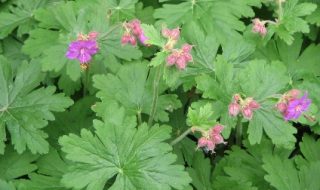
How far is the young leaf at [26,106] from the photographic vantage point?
2736mm

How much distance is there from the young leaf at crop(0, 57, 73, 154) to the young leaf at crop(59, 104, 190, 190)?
44 cm

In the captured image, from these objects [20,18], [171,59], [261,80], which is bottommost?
[261,80]

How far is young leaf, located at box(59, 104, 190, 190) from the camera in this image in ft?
7.66

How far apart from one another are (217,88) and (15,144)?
1.25m

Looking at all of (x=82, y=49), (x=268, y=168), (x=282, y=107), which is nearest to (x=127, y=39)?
(x=82, y=49)

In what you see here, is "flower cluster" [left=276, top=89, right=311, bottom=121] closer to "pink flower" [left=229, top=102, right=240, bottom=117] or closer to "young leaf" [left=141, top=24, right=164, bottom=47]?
"pink flower" [left=229, top=102, right=240, bottom=117]

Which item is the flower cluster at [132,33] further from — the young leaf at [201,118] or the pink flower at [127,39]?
the young leaf at [201,118]

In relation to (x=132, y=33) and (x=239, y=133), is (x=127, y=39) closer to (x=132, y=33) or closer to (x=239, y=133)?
(x=132, y=33)

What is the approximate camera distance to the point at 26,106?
2848 millimetres

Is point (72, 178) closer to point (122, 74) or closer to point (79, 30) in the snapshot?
point (122, 74)

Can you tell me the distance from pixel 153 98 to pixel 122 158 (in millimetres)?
457

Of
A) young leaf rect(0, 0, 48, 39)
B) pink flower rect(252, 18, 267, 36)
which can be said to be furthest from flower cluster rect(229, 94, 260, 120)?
young leaf rect(0, 0, 48, 39)

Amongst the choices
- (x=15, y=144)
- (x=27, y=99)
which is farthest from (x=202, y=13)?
(x=15, y=144)

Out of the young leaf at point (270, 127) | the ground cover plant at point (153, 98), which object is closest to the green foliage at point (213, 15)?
the ground cover plant at point (153, 98)
